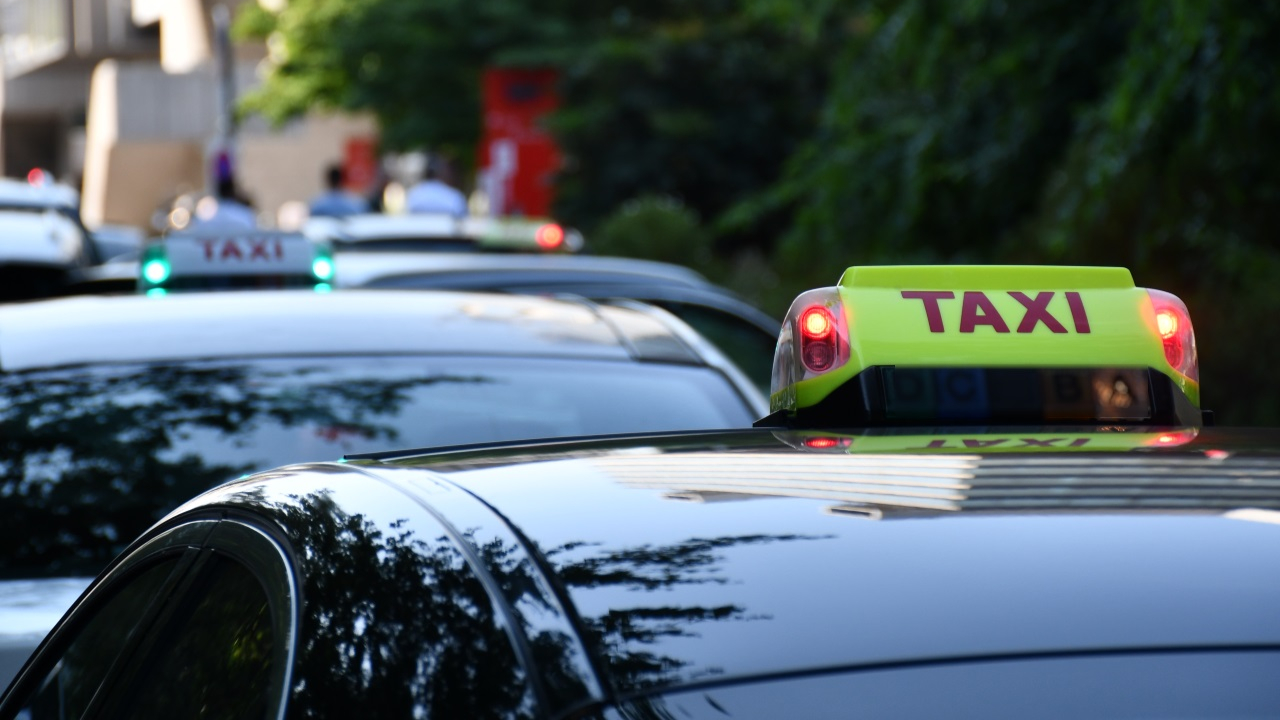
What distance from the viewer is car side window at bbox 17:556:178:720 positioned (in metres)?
2.45

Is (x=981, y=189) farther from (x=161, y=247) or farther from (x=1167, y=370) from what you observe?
(x=1167, y=370)

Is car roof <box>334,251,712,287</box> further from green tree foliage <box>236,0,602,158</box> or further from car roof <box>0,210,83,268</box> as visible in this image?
green tree foliage <box>236,0,602,158</box>

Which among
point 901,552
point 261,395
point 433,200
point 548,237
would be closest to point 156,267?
point 261,395

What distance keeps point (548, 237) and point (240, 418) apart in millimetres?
7806

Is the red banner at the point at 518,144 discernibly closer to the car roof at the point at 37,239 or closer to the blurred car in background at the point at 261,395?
the car roof at the point at 37,239

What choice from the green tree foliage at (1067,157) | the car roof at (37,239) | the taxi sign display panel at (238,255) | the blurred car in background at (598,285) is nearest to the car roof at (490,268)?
the blurred car in background at (598,285)

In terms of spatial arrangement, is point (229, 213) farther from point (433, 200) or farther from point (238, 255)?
point (238, 255)

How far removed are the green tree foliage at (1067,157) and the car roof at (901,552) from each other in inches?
251

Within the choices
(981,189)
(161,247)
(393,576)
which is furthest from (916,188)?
(393,576)

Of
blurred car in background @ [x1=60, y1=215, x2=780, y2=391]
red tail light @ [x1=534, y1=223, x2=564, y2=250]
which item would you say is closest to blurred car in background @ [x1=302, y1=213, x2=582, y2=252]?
red tail light @ [x1=534, y1=223, x2=564, y2=250]

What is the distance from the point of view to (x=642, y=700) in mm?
1396

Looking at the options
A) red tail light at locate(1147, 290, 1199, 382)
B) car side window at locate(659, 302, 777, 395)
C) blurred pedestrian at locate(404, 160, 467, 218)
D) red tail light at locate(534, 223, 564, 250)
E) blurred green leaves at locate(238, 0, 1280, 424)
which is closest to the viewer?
red tail light at locate(1147, 290, 1199, 382)

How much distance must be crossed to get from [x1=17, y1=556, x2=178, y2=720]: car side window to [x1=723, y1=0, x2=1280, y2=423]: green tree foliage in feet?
20.1

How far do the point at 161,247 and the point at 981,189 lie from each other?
5123 mm
